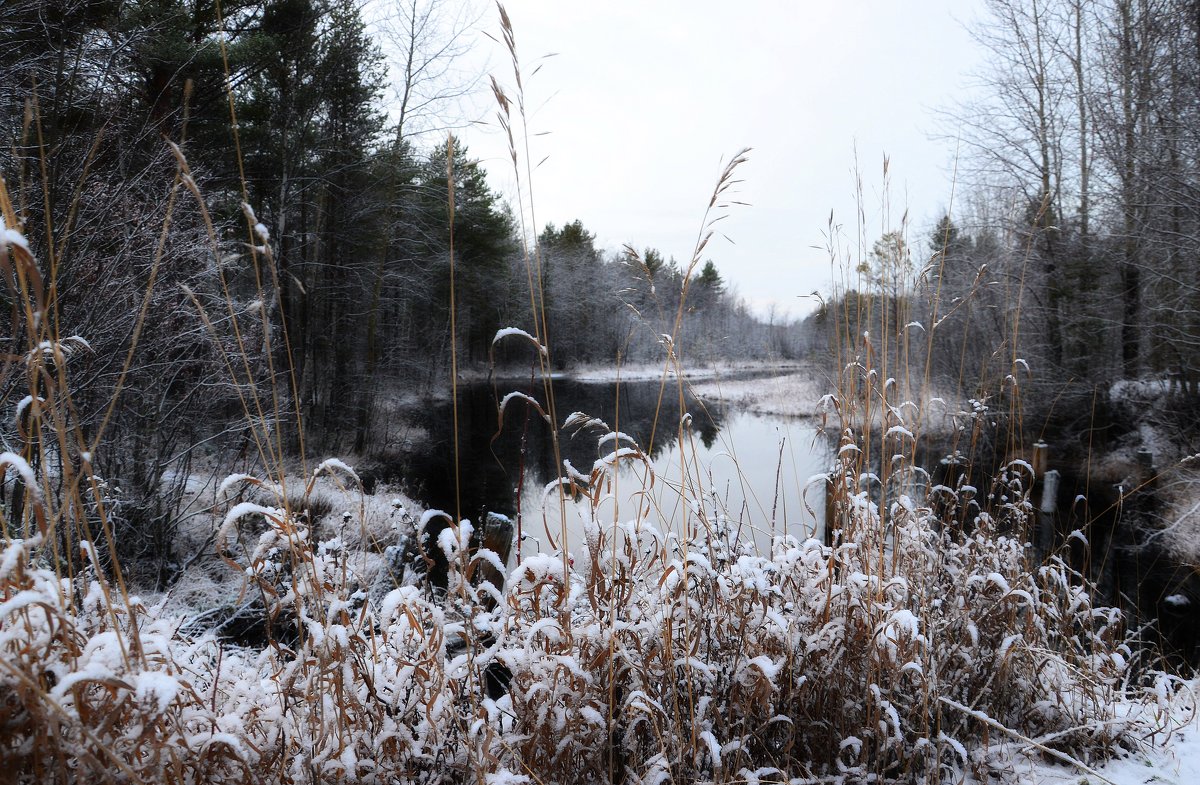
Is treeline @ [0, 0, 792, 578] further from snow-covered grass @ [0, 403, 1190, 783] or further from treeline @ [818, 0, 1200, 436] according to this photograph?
treeline @ [818, 0, 1200, 436]

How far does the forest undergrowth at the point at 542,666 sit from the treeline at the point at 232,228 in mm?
298

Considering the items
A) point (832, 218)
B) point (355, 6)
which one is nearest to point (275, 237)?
point (355, 6)

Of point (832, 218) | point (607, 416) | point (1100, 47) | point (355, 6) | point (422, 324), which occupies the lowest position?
point (607, 416)

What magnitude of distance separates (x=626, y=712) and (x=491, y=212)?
19681mm

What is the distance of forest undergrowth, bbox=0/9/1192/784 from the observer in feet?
3.30

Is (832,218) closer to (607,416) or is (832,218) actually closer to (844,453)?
(844,453)

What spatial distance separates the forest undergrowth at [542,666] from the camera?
1.01 m

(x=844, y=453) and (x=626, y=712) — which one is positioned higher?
(x=844, y=453)

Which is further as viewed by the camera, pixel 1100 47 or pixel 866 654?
pixel 1100 47

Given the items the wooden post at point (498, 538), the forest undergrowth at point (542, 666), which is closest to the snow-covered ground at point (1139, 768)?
the forest undergrowth at point (542, 666)

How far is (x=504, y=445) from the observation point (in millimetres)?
13266

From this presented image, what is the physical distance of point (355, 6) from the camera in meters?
11.2

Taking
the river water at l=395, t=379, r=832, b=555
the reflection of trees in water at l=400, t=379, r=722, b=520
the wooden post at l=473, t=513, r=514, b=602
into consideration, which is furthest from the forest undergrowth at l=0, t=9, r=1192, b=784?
the reflection of trees in water at l=400, t=379, r=722, b=520

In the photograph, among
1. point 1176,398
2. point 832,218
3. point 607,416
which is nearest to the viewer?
point 832,218
